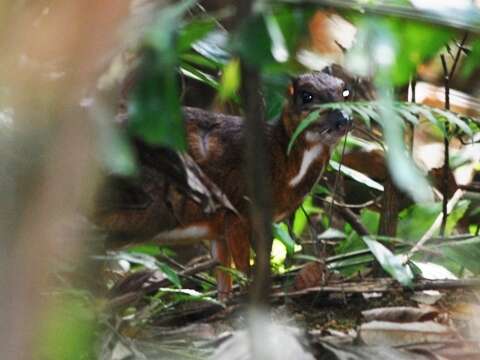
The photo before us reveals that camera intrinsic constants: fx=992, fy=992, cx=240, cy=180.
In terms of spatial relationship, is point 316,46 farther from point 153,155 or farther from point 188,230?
point 188,230

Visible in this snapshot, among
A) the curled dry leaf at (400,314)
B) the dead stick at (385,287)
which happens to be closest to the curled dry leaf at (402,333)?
the curled dry leaf at (400,314)

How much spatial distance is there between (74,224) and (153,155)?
0.94 m

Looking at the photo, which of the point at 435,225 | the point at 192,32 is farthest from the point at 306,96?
the point at 192,32

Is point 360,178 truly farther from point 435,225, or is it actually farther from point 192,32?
point 192,32

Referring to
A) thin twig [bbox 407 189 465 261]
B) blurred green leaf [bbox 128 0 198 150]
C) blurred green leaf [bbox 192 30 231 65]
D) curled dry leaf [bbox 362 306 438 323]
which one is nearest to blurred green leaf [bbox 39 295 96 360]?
blurred green leaf [bbox 128 0 198 150]

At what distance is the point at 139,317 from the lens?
90.4 inches

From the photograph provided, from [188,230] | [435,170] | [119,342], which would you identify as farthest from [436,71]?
→ [119,342]

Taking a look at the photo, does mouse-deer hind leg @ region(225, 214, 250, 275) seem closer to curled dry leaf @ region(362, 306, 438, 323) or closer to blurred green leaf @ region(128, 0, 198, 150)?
curled dry leaf @ region(362, 306, 438, 323)

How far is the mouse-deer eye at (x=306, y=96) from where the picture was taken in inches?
147

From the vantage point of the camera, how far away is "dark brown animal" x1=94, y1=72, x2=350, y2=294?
3.61m

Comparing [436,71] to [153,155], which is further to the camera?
[436,71]

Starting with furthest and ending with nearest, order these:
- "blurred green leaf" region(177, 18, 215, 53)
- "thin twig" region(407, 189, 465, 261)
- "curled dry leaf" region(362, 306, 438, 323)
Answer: "thin twig" region(407, 189, 465, 261) < "curled dry leaf" region(362, 306, 438, 323) < "blurred green leaf" region(177, 18, 215, 53)

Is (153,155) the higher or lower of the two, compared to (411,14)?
lower

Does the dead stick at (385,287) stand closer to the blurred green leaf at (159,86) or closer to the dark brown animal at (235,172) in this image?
the dark brown animal at (235,172)
